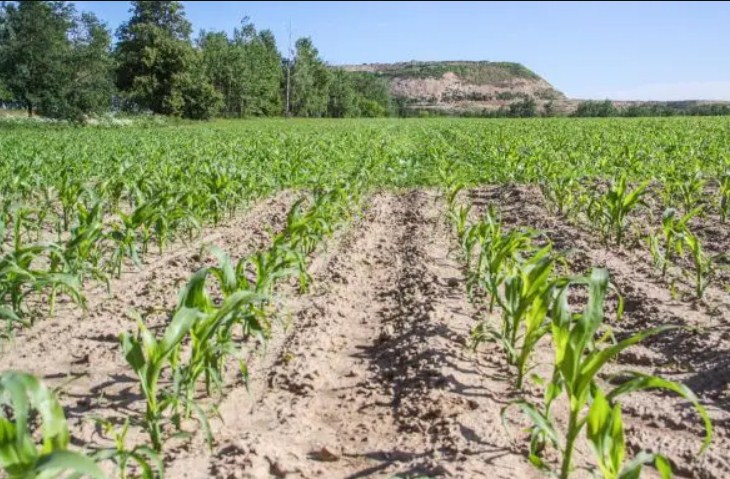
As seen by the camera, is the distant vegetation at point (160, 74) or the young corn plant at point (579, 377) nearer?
the young corn plant at point (579, 377)

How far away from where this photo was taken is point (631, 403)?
3.12m

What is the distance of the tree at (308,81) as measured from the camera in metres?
66.1

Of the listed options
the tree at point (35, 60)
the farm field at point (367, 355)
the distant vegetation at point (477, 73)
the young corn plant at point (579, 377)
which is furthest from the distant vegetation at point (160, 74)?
the distant vegetation at point (477, 73)

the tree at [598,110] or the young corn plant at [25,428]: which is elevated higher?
the tree at [598,110]

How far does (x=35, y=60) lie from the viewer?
29625 mm

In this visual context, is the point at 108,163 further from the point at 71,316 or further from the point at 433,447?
the point at 433,447

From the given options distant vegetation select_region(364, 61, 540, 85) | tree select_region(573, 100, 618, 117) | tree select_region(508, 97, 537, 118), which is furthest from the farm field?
distant vegetation select_region(364, 61, 540, 85)

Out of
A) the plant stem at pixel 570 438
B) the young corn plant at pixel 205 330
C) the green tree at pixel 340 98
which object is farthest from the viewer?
the green tree at pixel 340 98

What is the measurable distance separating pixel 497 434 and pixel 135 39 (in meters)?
48.1

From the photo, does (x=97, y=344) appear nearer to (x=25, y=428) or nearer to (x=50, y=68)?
(x=25, y=428)

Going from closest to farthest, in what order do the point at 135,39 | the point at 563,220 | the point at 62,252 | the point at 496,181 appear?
1. the point at 62,252
2. the point at 563,220
3. the point at 496,181
4. the point at 135,39

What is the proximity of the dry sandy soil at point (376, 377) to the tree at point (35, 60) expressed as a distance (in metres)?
28.1

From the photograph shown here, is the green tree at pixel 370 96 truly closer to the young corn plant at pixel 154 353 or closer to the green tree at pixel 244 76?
the green tree at pixel 244 76

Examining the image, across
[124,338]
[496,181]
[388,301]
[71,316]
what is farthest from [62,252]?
[496,181]
